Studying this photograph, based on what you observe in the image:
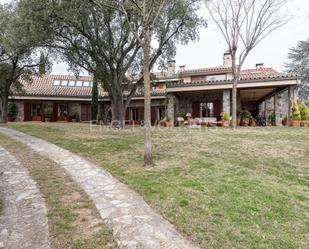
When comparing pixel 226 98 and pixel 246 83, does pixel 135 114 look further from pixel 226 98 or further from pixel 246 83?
pixel 246 83

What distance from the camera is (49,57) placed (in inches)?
611

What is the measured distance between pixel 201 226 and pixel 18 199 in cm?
304

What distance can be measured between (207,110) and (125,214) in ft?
52.1

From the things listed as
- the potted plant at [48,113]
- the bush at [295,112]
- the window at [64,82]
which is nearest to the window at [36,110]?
the potted plant at [48,113]

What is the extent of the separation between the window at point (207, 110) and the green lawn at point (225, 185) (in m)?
9.77

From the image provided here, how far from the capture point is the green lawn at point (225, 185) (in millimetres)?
3174

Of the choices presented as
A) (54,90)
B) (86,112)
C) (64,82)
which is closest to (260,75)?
(86,112)

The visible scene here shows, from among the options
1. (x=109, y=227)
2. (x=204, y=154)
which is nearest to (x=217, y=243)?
(x=109, y=227)

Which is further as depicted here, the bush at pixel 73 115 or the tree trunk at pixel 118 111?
the bush at pixel 73 115

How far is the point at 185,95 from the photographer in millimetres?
18875

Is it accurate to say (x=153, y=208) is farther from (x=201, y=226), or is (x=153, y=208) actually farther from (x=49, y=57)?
(x=49, y=57)

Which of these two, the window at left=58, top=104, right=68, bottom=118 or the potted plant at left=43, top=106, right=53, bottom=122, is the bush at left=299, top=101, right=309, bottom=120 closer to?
the window at left=58, top=104, right=68, bottom=118

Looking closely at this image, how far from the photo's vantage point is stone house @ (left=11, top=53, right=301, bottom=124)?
609 inches

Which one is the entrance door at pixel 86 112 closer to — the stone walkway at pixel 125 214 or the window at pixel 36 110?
the window at pixel 36 110
